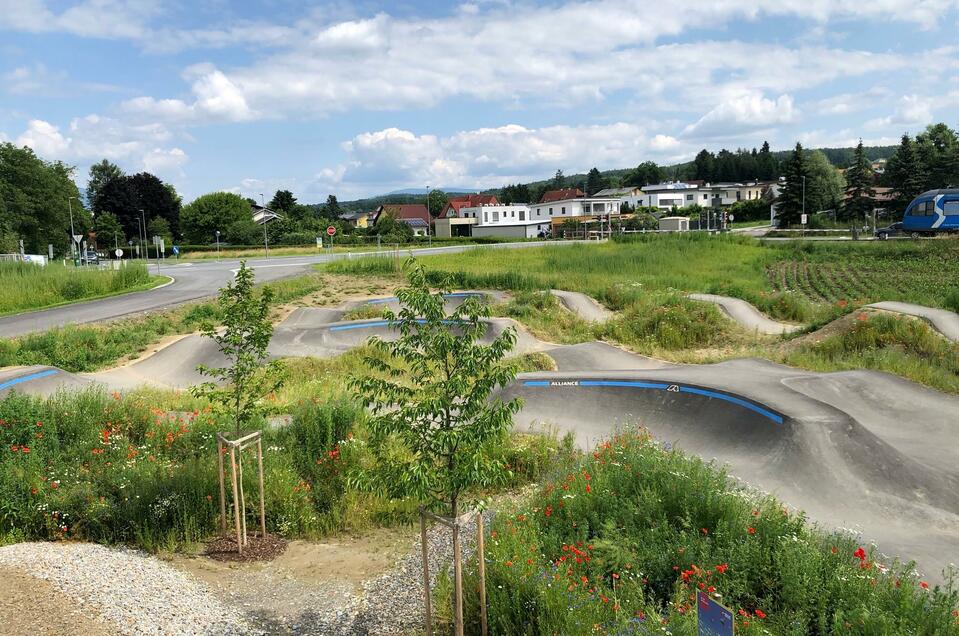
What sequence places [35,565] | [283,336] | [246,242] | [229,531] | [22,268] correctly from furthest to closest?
1. [246,242]
2. [22,268]
3. [283,336]
4. [229,531]
5. [35,565]

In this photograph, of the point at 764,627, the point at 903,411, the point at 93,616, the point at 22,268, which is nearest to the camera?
the point at 764,627

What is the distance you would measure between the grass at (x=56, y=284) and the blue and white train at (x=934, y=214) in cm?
5408

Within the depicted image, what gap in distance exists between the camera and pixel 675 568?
664cm

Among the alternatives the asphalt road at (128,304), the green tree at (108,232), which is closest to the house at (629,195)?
the green tree at (108,232)

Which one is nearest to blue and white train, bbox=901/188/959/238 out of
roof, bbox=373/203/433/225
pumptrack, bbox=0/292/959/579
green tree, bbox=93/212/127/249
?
pumptrack, bbox=0/292/959/579

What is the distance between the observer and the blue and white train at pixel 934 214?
157ft

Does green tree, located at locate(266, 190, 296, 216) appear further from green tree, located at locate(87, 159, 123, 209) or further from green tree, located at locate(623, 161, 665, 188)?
green tree, located at locate(623, 161, 665, 188)

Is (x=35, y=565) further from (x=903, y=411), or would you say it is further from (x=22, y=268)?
(x=22, y=268)

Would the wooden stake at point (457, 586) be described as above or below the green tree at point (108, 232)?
below

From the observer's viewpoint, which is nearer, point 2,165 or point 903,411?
point 903,411

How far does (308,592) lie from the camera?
24.8ft

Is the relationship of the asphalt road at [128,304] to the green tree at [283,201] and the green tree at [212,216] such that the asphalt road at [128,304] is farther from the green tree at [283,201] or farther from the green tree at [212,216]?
the green tree at [283,201]

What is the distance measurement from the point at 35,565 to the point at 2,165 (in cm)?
7493

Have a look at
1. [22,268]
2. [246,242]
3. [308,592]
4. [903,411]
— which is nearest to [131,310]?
[22,268]
